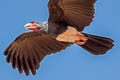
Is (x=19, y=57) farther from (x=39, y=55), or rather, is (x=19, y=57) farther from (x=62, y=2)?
(x=62, y=2)

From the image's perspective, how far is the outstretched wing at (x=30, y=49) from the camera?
12625mm

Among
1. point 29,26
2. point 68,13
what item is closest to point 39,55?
point 29,26

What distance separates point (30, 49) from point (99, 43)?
2.57 meters

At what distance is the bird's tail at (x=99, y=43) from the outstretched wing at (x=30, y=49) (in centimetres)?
78

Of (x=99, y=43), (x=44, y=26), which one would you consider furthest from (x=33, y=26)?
(x=99, y=43)

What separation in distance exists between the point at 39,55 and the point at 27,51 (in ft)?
1.93

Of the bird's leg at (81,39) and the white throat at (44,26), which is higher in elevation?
the white throat at (44,26)

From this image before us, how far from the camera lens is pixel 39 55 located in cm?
1278

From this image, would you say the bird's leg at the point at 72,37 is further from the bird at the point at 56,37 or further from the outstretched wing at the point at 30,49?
the outstretched wing at the point at 30,49

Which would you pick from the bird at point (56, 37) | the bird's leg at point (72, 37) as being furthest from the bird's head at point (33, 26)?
the bird's leg at point (72, 37)

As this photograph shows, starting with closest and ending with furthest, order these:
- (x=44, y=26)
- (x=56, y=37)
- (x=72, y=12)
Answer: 1. (x=72, y=12)
2. (x=44, y=26)
3. (x=56, y=37)

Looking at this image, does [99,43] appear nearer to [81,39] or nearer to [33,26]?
[81,39]

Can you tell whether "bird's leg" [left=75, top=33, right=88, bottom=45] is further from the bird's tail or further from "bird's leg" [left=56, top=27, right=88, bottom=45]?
the bird's tail

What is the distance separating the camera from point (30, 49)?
1310cm
